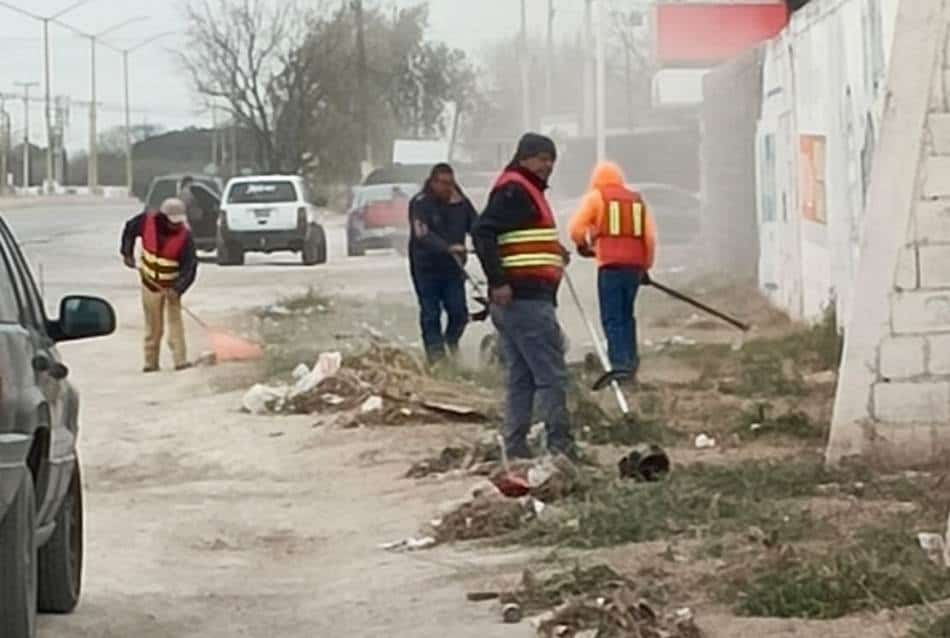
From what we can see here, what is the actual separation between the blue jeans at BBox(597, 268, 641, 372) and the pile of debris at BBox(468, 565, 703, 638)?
24.6 feet

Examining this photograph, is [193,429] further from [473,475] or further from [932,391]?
[932,391]

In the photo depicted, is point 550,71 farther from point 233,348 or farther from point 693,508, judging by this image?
point 693,508

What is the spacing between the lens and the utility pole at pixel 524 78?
4526cm

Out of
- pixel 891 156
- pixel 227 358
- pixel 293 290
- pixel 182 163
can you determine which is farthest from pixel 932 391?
pixel 182 163

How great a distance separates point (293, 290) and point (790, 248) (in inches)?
477

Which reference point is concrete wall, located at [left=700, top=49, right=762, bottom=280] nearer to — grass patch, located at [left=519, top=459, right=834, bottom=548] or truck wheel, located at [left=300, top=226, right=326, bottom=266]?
truck wheel, located at [left=300, top=226, right=326, bottom=266]

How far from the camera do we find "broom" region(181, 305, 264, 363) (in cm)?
2116

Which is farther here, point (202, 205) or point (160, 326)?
point (202, 205)

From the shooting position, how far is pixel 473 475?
40.8ft

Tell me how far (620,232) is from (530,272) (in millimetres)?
4590

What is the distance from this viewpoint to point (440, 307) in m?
18.0

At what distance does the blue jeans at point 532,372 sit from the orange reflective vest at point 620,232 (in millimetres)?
4353

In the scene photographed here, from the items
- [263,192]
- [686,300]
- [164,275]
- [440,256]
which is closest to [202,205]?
[263,192]

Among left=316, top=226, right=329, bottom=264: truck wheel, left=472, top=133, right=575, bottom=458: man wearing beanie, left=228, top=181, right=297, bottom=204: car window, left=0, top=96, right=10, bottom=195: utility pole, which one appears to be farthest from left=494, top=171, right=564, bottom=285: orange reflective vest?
left=0, top=96, right=10, bottom=195: utility pole
